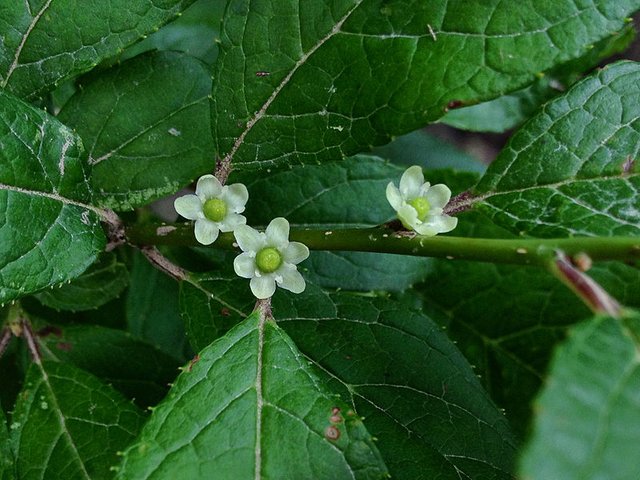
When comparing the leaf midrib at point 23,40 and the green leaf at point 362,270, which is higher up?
the leaf midrib at point 23,40

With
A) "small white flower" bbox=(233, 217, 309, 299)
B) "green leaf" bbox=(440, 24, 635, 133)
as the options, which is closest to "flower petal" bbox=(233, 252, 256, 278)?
"small white flower" bbox=(233, 217, 309, 299)

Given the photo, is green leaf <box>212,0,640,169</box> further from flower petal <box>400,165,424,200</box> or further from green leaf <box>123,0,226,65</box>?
green leaf <box>123,0,226,65</box>

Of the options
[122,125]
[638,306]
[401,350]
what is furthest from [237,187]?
[638,306]

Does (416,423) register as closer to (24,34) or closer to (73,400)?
(73,400)

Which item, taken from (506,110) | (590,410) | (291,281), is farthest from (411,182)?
(506,110)

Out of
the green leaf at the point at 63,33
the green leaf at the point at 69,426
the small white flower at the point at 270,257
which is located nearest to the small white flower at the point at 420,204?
the small white flower at the point at 270,257

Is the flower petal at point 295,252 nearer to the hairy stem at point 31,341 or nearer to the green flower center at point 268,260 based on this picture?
the green flower center at point 268,260

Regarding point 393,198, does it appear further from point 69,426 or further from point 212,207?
point 69,426
